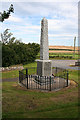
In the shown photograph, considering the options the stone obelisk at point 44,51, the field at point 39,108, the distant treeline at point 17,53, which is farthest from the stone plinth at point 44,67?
the distant treeline at point 17,53

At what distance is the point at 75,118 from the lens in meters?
4.10

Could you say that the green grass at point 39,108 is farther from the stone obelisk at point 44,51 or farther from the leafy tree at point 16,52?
the leafy tree at point 16,52

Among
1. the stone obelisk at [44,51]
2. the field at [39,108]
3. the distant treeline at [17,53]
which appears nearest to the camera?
the field at [39,108]

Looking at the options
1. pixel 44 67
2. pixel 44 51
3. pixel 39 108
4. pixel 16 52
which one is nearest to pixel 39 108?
pixel 39 108

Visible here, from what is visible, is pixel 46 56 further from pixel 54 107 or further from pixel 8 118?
pixel 8 118

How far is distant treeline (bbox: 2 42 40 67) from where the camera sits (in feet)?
60.3

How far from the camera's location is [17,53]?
2153cm

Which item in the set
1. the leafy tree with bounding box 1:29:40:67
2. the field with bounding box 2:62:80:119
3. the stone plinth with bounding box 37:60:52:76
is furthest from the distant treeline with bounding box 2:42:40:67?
the field with bounding box 2:62:80:119

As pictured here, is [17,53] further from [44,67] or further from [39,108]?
[39,108]

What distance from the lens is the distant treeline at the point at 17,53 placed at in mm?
18391

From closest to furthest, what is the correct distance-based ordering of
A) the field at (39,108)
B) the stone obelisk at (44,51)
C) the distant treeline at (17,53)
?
the field at (39,108) → the stone obelisk at (44,51) → the distant treeline at (17,53)

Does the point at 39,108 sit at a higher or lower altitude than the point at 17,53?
lower

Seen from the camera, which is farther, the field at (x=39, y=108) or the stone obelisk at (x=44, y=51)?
the stone obelisk at (x=44, y=51)

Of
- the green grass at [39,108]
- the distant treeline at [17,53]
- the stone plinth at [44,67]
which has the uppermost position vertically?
the distant treeline at [17,53]
